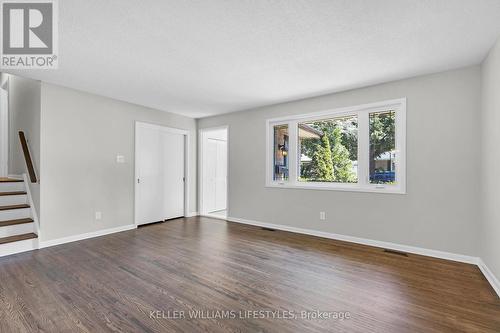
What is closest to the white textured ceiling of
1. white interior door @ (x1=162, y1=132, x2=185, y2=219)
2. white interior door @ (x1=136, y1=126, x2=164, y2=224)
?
white interior door @ (x1=136, y1=126, x2=164, y2=224)

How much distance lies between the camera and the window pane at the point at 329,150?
402cm

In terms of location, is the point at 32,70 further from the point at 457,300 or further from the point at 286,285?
the point at 457,300

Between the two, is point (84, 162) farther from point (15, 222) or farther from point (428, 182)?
point (428, 182)

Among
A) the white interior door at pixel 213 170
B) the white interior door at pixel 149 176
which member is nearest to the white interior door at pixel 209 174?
the white interior door at pixel 213 170

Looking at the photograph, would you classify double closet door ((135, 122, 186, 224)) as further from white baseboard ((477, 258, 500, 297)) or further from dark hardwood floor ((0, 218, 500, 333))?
white baseboard ((477, 258, 500, 297))

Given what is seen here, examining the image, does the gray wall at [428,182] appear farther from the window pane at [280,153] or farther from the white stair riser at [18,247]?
the white stair riser at [18,247]

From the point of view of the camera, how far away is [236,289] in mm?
2350

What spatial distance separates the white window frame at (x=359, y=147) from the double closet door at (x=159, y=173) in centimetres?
220

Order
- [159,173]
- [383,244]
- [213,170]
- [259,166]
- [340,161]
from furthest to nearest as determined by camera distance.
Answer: [213,170]
[159,173]
[259,166]
[340,161]
[383,244]

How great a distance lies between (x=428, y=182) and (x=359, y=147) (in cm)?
105

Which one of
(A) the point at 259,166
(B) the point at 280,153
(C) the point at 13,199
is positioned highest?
(B) the point at 280,153

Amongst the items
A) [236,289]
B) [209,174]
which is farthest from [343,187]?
[209,174]

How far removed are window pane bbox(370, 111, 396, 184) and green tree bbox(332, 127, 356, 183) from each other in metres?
0.35

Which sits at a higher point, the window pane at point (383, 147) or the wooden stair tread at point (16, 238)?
the window pane at point (383, 147)
